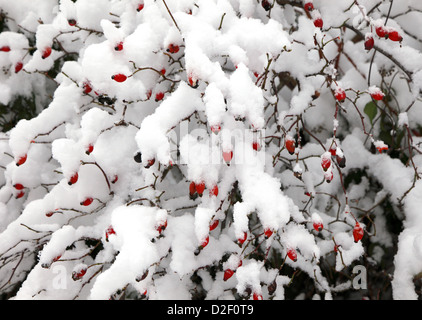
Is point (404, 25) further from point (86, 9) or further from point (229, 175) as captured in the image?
point (86, 9)

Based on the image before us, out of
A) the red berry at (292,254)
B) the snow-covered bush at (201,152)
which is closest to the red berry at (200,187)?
the snow-covered bush at (201,152)

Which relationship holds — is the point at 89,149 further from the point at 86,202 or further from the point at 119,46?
the point at 119,46

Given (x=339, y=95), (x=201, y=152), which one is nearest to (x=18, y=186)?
(x=201, y=152)

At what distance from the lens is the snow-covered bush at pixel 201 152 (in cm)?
104

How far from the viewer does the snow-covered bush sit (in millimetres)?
1041

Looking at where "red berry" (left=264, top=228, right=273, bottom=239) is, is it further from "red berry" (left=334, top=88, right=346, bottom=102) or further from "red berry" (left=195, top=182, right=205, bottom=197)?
"red berry" (left=334, top=88, right=346, bottom=102)

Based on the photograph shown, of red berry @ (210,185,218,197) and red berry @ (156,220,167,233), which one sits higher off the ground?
red berry @ (210,185,218,197)

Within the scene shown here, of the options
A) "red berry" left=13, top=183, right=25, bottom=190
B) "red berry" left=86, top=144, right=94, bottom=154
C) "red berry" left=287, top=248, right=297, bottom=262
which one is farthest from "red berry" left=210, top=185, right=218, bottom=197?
"red berry" left=13, top=183, right=25, bottom=190

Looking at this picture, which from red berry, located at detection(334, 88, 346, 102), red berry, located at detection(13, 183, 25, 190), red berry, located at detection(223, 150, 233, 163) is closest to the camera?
red berry, located at detection(223, 150, 233, 163)

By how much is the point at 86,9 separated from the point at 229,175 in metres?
0.92

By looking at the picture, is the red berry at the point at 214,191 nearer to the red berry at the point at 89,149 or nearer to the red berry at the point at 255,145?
the red berry at the point at 255,145

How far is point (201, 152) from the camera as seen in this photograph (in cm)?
107

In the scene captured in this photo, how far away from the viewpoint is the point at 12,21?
5.91 ft

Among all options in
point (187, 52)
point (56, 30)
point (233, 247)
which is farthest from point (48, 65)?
point (233, 247)
